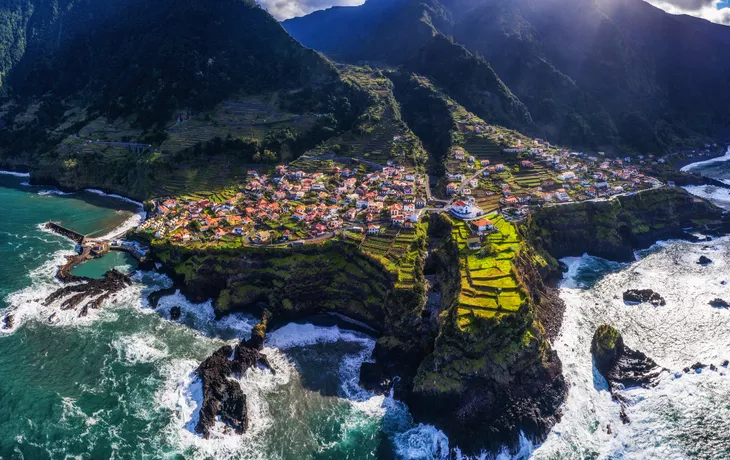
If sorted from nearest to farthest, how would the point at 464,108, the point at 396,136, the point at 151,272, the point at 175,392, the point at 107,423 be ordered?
1. the point at 107,423
2. the point at 175,392
3. the point at 151,272
4. the point at 396,136
5. the point at 464,108

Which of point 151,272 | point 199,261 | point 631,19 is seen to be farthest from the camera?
point 631,19

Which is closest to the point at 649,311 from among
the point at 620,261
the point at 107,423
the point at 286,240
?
the point at 620,261

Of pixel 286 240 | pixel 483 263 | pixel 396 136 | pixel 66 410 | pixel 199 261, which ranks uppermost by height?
pixel 396 136

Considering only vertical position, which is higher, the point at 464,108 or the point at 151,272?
the point at 464,108

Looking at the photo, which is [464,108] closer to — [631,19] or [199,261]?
[199,261]

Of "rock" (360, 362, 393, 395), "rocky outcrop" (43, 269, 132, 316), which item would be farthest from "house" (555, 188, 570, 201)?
"rocky outcrop" (43, 269, 132, 316)

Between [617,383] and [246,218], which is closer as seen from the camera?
[617,383]
